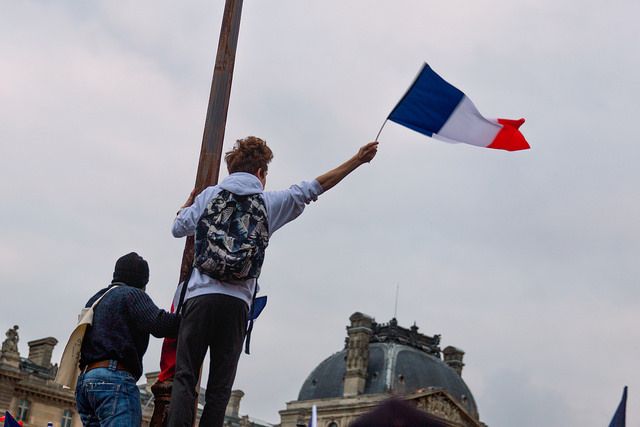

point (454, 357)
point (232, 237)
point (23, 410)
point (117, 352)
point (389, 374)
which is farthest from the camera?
point (454, 357)

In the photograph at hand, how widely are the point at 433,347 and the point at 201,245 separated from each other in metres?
77.1

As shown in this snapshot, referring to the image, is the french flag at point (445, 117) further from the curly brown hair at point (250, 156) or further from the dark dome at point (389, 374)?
the dark dome at point (389, 374)

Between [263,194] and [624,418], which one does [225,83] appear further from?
Result: [624,418]

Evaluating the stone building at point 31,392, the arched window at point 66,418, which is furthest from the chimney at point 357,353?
the arched window at point 66,418

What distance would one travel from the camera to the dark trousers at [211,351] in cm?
574

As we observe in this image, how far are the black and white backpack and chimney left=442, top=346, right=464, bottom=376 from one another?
271ft

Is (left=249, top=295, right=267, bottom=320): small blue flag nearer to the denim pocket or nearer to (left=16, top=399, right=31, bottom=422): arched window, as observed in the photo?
the denim pocket

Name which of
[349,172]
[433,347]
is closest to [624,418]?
[349,172]

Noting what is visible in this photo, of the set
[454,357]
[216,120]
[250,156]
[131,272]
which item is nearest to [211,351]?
[131,272]

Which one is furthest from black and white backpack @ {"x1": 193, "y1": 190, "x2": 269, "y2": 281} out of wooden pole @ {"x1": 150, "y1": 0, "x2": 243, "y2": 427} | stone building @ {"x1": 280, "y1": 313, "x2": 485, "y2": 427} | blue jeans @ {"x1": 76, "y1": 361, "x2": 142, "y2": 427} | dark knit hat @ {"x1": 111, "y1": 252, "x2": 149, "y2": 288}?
stone building @ {"x1": 280, "y1": 313, "x2": 485, "y2": 427}

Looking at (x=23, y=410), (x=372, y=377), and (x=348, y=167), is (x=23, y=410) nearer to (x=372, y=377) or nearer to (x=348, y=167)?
(x=372, y=377)

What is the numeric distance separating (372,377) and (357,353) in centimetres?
230

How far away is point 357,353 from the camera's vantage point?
75.1 m

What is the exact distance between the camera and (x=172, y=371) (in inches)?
244
